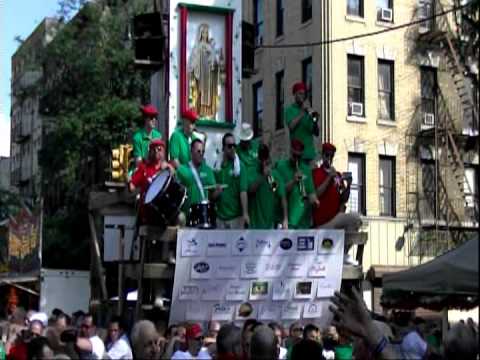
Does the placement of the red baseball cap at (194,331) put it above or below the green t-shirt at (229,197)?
below

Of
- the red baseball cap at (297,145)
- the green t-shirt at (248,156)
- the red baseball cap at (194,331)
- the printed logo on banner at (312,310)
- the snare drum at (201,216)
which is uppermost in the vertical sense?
the red baseball cap at (297,145)

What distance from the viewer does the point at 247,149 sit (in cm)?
1458

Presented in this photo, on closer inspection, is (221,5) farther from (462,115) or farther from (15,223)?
(462,115)

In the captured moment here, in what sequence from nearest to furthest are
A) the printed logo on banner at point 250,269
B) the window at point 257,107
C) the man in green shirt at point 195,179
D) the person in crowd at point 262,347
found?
the person in crowd at point 262,347
the printed logo on banner at point 250,269
the man in green shirt at point 195,179
the window at point 257,107

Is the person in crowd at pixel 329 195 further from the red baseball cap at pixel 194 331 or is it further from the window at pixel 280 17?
the window at pixel 280 17

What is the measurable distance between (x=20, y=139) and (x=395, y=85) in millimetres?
43548

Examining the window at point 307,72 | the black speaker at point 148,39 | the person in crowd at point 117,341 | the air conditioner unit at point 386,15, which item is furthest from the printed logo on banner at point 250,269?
the air conditioner unit at point 386,15

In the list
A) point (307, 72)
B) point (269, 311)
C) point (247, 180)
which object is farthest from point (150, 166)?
point (307, 72)

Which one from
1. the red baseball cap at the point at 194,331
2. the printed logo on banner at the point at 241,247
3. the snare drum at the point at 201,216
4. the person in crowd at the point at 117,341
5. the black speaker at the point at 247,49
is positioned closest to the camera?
the person in crowd at the point at 117,341

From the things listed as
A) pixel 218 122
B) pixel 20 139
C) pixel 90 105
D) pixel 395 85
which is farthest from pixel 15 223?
pixel 20 139

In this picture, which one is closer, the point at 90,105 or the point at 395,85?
the point at 395,85

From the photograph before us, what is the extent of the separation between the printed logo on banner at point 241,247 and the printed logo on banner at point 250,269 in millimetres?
99

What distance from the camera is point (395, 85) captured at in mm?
31266

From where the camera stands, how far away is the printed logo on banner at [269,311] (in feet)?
44.1
